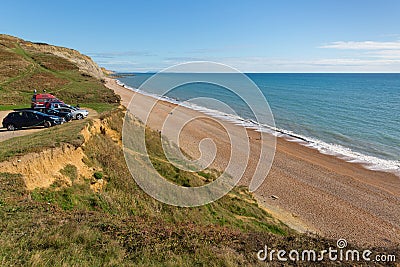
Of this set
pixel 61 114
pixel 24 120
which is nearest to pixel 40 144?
pixel 24 120

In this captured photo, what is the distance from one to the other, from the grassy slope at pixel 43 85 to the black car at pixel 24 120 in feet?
23.1

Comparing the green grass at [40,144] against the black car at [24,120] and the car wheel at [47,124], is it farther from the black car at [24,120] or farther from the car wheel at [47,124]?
the black car at [24,120]

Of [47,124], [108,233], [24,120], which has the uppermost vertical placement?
[24,120]

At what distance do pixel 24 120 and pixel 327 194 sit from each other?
19.9m

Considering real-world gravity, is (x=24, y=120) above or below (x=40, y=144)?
below

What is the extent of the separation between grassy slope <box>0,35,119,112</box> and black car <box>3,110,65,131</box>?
277 inches

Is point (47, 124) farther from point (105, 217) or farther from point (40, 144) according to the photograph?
point (105, 217)

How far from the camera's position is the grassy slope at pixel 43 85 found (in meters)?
31.6

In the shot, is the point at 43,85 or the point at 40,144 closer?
the point at 40,144

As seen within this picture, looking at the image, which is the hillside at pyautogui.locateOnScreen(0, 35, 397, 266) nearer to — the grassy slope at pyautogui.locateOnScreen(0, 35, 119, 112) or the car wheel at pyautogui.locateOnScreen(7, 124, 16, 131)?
the car wheel at pyautogui.locateOnScreen(7, 124, 16, 131)

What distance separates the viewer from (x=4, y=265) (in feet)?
15.0

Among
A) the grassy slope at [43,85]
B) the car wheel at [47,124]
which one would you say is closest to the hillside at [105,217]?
the car wheel at [47,124]

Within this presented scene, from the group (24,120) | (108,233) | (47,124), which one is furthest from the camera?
(47,124)

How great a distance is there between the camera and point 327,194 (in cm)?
1888
